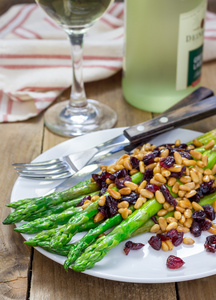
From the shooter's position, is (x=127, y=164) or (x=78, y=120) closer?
(x=127, y=164)

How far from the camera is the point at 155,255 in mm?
940

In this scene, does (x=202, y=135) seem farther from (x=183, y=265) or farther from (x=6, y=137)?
(x=6, y=137)

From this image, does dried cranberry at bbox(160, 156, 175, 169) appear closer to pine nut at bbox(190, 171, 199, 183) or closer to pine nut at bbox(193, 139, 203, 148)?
pine nut at bbox(190, 171, 199, 183)

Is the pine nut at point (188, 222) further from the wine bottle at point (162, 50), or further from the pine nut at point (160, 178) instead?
the wine bottle at point (162, 50)

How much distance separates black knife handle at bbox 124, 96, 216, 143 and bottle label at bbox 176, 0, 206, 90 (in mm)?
195

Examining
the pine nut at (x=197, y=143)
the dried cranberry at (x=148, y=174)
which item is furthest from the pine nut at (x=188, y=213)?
the pine nut at (x=197, y=143)

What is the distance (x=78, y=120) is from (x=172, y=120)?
0.35 meters

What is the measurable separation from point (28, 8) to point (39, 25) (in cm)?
20

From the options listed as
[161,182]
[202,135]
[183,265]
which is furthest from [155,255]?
[202,135]

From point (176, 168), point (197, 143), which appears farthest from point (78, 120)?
point (176, 168)

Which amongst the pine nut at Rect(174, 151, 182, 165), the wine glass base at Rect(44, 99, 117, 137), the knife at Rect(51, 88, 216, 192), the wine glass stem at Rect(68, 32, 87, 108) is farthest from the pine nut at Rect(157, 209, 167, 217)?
the wine glass stem at Rect(68, 32, 87, 108)

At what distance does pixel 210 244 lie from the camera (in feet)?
3.13

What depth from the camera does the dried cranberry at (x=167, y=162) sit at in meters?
1.06

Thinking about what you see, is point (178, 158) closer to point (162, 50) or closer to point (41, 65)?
point (162, 50)
